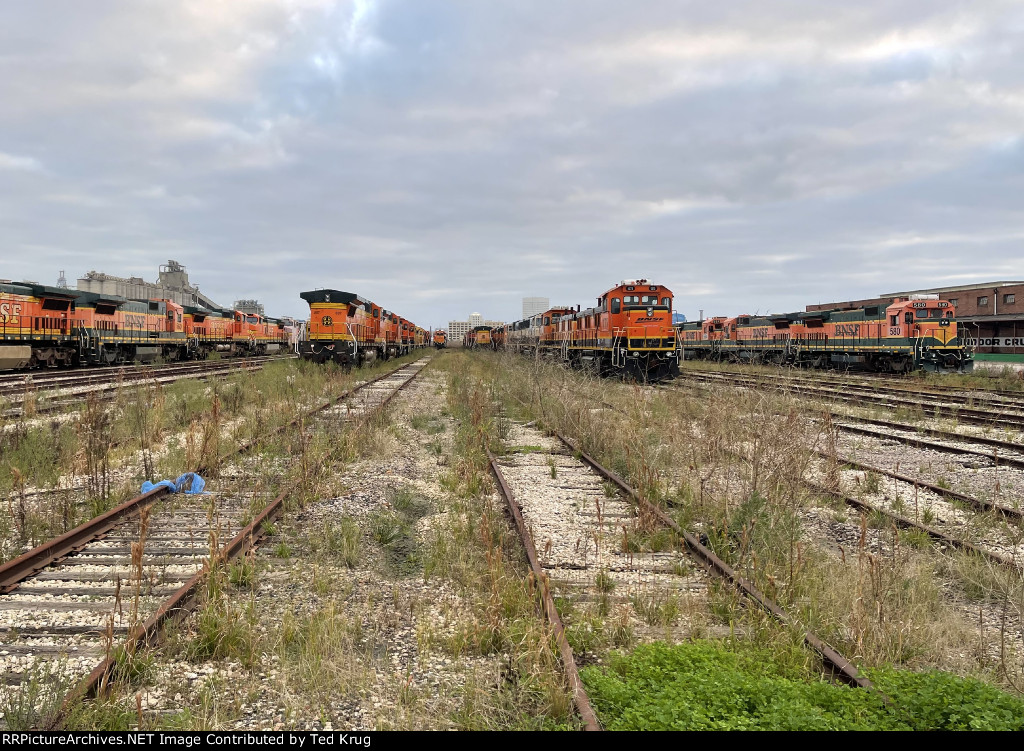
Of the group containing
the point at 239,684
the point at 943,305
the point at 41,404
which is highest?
the point at 943,305

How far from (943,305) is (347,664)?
2955 centimetres

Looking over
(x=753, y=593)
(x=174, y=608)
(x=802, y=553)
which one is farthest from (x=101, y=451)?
(x=802, y=553)

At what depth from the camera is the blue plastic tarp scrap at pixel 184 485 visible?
706cm

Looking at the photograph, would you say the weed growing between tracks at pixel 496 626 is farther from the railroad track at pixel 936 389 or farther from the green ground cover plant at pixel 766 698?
the railroad track at pixel 936 389

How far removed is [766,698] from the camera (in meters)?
2.92

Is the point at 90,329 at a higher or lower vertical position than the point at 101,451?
higher

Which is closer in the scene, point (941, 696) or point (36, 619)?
point (941, 696)

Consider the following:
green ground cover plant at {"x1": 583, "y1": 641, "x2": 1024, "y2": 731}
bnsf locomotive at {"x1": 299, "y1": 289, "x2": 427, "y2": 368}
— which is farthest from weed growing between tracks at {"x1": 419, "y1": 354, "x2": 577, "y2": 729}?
bnsf locomotive at {"x1": 299, "y1": 289, "x2": 427, "y2": 368}

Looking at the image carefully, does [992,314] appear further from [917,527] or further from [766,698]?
[766,698]

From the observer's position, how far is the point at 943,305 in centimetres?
2592

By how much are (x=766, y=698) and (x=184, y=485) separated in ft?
21.2

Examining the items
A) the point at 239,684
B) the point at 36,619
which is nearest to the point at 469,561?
the point at 239,684

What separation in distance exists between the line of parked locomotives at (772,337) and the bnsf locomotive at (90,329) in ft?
60.0
